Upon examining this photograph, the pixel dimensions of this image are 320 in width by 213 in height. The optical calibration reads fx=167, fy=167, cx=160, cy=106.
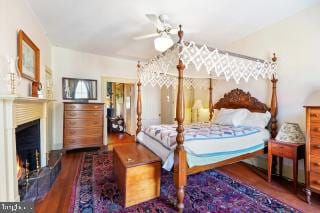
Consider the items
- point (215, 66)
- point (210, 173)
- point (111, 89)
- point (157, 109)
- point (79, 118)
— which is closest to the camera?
point (215, 66)

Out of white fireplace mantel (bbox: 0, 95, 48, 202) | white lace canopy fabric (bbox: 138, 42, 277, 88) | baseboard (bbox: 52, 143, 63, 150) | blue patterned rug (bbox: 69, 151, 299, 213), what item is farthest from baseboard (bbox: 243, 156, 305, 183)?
baseboard (bbox: 52, 143, 63, 150)

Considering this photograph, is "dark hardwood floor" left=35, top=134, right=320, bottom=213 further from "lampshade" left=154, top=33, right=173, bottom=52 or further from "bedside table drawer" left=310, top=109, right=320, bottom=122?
"lampshade" left=154, top=33, right=173, bottom=52

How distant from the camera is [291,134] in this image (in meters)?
2.50

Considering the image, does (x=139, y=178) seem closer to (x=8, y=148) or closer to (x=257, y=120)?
(x=8, y=148)

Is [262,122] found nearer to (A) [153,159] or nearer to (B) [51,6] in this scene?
(A) [153,159]

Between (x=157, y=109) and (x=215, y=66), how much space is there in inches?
148

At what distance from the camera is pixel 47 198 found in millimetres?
2186

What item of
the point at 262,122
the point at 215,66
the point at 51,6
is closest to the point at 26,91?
the point at 51,6

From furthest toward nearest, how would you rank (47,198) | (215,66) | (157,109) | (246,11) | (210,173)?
(157,109)
(210,173)
(246,11)
(215,66)
(47,198)

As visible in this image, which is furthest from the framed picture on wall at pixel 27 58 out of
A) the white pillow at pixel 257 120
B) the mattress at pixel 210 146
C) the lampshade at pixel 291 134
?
the lampshade at pixel 291 134

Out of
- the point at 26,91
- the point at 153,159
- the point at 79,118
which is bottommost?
the point at 153,159

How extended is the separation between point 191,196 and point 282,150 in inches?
59.8

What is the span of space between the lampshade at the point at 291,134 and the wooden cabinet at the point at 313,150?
1.19 ft

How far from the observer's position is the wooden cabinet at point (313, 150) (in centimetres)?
203
